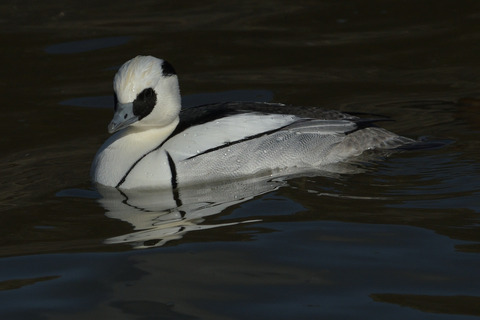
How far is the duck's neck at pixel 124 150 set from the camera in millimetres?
8117

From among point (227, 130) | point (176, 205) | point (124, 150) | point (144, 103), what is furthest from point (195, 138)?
point (176, 205)

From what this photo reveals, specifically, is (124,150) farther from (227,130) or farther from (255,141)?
(255,141)

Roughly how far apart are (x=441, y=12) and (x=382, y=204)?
244 inches

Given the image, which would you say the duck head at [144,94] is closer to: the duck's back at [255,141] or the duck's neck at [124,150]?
the duck's neck at [124,150]

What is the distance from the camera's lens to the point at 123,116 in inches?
311

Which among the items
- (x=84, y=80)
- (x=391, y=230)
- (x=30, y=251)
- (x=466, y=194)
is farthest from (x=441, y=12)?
(x=30, y=251)

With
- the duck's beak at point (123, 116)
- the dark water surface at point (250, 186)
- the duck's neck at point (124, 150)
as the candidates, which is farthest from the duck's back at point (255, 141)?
the duck's beak at point (123, 116)

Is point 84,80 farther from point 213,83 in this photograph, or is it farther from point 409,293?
point 409,293

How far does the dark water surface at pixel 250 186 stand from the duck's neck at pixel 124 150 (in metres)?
0.20

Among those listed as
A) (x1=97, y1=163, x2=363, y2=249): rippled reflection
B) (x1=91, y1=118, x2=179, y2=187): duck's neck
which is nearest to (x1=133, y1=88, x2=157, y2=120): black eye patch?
(x1=91, y1=118, x2=179, y2=187): duck's neck

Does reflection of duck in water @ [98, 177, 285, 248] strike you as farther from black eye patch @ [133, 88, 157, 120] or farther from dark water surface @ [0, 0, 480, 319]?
black eye patch @ [133, 88, 157, 120]

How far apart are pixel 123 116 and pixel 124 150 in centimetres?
Answer: 43

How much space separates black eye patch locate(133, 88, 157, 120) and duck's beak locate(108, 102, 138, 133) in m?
0.05

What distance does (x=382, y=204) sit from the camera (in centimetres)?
718
